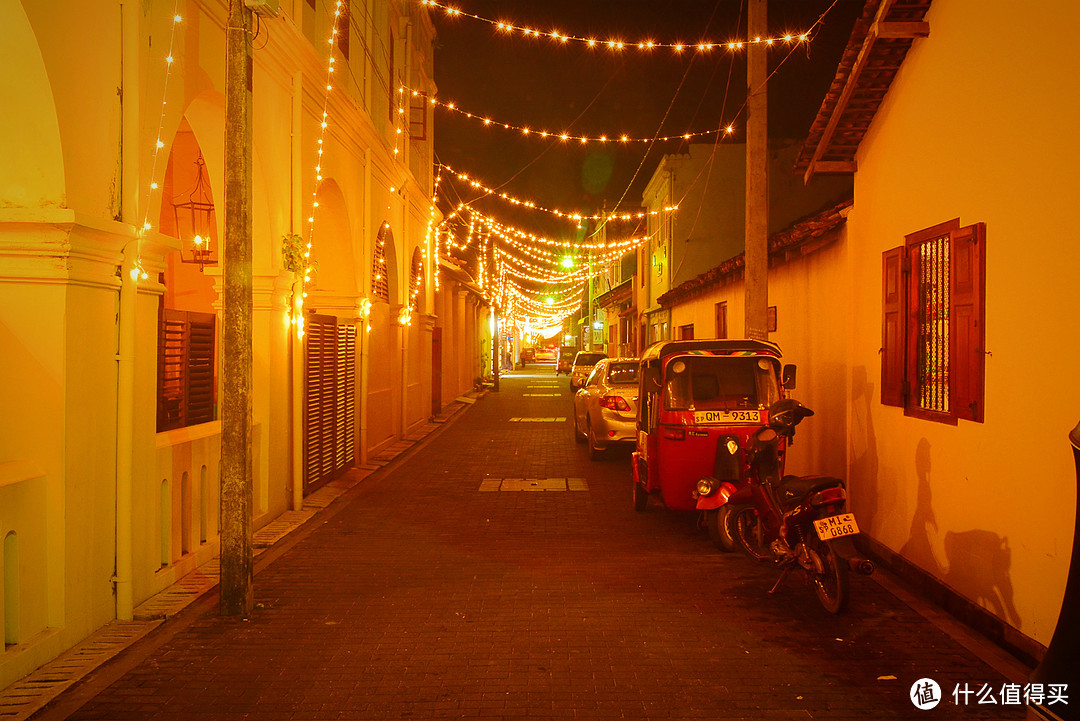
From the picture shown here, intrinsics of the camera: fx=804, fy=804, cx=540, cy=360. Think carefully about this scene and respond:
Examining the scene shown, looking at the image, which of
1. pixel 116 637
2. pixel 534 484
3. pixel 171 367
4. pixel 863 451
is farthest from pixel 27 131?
pixel 534 484

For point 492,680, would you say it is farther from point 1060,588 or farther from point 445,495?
point 445,495

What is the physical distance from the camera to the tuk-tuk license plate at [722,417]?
8719mm

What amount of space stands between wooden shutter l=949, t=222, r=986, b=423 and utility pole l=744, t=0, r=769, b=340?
13.3ft

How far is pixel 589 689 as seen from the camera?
4793mm

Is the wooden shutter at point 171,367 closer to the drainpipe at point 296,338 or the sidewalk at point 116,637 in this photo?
the sidewalk at point 116,637

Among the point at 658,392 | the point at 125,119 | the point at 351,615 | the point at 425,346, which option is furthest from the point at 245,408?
the point at 425,346

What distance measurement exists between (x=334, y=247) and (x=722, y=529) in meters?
7.83

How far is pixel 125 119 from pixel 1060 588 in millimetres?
6991

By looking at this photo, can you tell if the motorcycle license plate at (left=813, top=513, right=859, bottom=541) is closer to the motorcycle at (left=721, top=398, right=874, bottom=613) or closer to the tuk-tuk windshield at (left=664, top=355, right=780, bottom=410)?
the motorcycle at (left=721, top=398, right=874, bottom=613)

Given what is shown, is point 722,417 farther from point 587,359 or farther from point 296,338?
point 587,359

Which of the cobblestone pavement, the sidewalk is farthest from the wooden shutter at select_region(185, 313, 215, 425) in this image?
the cobblestone pavement

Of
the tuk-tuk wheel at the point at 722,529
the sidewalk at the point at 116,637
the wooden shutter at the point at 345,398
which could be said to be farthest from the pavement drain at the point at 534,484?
the tuk-tuk wheel at the point at 722,529

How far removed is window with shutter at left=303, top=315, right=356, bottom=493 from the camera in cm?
1090

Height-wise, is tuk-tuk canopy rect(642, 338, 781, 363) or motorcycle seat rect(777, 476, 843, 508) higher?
tuk-tuk canopy rect(642, 338, 781, 363)
